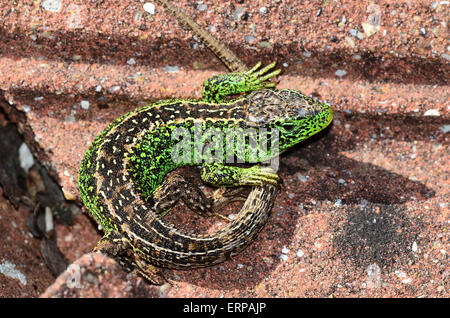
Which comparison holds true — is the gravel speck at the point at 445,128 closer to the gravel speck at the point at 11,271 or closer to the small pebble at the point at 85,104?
the small pebble at the point at 85,104

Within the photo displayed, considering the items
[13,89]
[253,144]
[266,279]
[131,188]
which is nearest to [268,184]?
[253,144]

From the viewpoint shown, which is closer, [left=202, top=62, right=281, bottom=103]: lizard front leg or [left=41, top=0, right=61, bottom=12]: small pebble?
[left=202, top=62, right=281, bottom=103]: lizard front leg

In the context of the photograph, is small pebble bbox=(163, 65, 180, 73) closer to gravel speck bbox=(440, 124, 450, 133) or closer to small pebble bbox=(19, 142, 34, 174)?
small pebble bbox=(19, 142, 34, 174)

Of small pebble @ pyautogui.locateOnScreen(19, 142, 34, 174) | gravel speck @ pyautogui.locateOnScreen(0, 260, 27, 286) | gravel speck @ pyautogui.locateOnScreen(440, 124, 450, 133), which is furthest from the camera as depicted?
small pebble @ pyautogui.locateOnScreen(19, 142, 34, 174)

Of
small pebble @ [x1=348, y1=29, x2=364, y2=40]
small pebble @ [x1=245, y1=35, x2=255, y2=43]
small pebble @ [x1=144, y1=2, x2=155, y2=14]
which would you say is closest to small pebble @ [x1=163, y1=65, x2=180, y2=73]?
small pebble @ [x1=144, y1=2, x2=155, y2=14]

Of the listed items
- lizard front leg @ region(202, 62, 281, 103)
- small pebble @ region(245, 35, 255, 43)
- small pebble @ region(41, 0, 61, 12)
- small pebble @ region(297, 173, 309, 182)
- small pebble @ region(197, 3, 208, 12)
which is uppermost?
small pebble @ region(41, 0, 61, 12)

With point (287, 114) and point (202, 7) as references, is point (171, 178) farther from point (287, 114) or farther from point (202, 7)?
point (202, 7)

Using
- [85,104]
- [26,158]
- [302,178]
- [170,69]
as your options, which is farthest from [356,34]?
[26,158]

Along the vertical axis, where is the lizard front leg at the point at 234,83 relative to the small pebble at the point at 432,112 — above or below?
above

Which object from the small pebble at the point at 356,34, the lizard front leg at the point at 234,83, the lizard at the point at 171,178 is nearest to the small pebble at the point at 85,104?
the lizard at the point at 171,178
